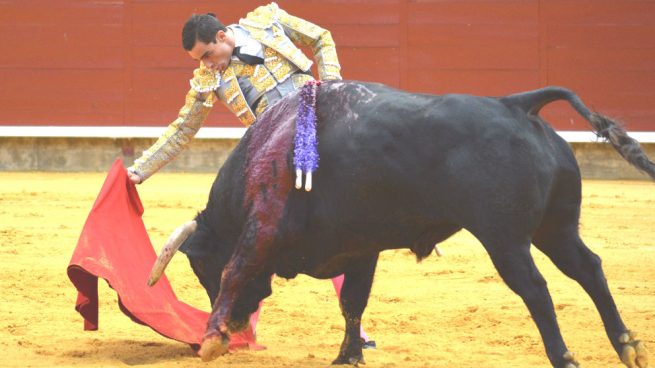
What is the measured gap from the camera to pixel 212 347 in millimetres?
3576

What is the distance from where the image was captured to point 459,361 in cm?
384

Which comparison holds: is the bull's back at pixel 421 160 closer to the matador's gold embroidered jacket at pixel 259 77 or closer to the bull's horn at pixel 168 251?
the bull's horn at pixel 168 251

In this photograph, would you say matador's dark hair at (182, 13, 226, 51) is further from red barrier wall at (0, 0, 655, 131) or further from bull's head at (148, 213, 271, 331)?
red barrier wall at (0, 0, 655, 131)

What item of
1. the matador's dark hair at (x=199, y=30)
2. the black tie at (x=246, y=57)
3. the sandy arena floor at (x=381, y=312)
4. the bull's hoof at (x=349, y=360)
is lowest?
the sandy arena floor at (x=381, y=312)

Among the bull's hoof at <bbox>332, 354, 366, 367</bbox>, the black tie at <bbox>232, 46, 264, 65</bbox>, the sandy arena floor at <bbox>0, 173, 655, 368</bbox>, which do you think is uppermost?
the black tie at <bbox>232, 46, 264, 65</bbox>

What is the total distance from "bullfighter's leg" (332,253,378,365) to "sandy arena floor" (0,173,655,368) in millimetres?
81

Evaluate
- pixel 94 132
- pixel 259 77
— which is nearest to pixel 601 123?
pixel 259 77

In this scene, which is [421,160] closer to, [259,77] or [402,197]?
[402,197]

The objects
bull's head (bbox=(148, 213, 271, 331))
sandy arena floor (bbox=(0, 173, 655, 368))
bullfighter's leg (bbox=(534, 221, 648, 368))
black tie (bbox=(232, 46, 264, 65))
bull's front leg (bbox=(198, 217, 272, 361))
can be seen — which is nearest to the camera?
bullfighter's leg (bbox=(534, 221, 648, 368))

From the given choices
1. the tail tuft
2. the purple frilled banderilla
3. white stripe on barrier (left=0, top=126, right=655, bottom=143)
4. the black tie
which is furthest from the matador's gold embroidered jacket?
white stripe on barrier (left=0, top=126, right=655, bottom=143)

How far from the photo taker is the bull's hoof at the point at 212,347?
11.7ft

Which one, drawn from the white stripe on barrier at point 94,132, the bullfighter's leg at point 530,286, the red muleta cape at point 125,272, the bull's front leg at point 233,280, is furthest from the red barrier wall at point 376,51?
the bullfighter's leg at point 530,286

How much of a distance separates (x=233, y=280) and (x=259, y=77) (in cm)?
80

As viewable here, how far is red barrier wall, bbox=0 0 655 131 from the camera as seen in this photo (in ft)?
33.6
